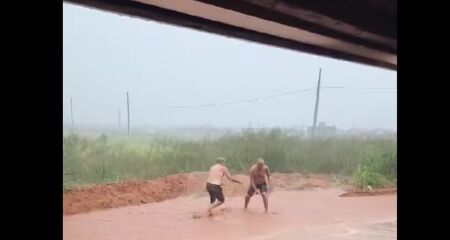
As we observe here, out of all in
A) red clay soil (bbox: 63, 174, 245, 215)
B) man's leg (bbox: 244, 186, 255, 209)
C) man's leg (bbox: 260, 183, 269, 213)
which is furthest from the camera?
man's leg (bbox: 260, 183, 269, 213)

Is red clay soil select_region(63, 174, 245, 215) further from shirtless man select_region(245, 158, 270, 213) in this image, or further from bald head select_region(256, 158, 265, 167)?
bald head select_region(256, 158, 265, 167)

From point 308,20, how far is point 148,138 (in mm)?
1849

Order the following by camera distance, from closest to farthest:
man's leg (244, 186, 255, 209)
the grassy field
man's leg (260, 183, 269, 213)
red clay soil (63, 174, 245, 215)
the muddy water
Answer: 1. the grassy field
2. red clay soil (63, 174, 245, 215)
3. the muddy water
4. man's leg (244, 186, 255, 209)
5. man's leg (260, 183, 269, 213)

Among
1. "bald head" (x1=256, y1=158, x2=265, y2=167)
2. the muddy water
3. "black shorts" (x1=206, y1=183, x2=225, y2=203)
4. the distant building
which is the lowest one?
the muddy water

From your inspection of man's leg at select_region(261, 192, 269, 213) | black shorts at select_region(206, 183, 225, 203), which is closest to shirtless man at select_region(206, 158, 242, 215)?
black shorts at select_region(206, 183, 225, 203)

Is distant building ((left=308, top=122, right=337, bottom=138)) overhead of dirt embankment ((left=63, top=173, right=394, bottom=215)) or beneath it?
overhead

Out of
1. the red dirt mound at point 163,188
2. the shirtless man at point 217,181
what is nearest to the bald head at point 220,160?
the shirtless man at point 217,181

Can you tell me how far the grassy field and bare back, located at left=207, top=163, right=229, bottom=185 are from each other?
4cm

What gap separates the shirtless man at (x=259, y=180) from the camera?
3118 millimetres

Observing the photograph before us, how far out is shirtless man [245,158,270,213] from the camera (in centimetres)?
312

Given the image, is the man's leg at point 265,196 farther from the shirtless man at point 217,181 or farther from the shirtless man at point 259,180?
the shirtless man at point 217,181
